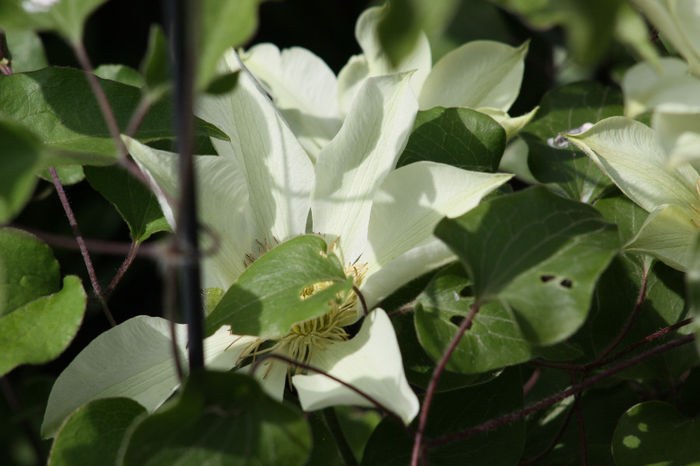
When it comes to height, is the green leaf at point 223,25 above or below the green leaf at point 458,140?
above

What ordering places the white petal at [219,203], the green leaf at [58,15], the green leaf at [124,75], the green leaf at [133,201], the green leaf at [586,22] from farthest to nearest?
the green leaf at [124,75] → the green leaf at [133,201] → the white petal at [219,203] → the green leaf at [58,15] → the green leaf at [586,22]

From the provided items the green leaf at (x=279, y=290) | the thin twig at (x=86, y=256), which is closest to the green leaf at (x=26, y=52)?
the thin twig at (x=86, y=256)

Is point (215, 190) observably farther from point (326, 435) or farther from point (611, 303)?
point (611, 303)

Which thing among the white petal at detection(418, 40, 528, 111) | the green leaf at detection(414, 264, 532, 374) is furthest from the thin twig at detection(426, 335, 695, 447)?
the white petal at detection(418, 40, 528, 111)

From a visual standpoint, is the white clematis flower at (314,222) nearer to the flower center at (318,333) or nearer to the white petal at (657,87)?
the flower center at (318,333)

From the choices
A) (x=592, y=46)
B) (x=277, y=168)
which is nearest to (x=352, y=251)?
(x=277, y=168)

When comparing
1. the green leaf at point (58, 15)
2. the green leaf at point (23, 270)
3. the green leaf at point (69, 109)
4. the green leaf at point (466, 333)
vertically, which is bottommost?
the green leaf at point (466, 333)
